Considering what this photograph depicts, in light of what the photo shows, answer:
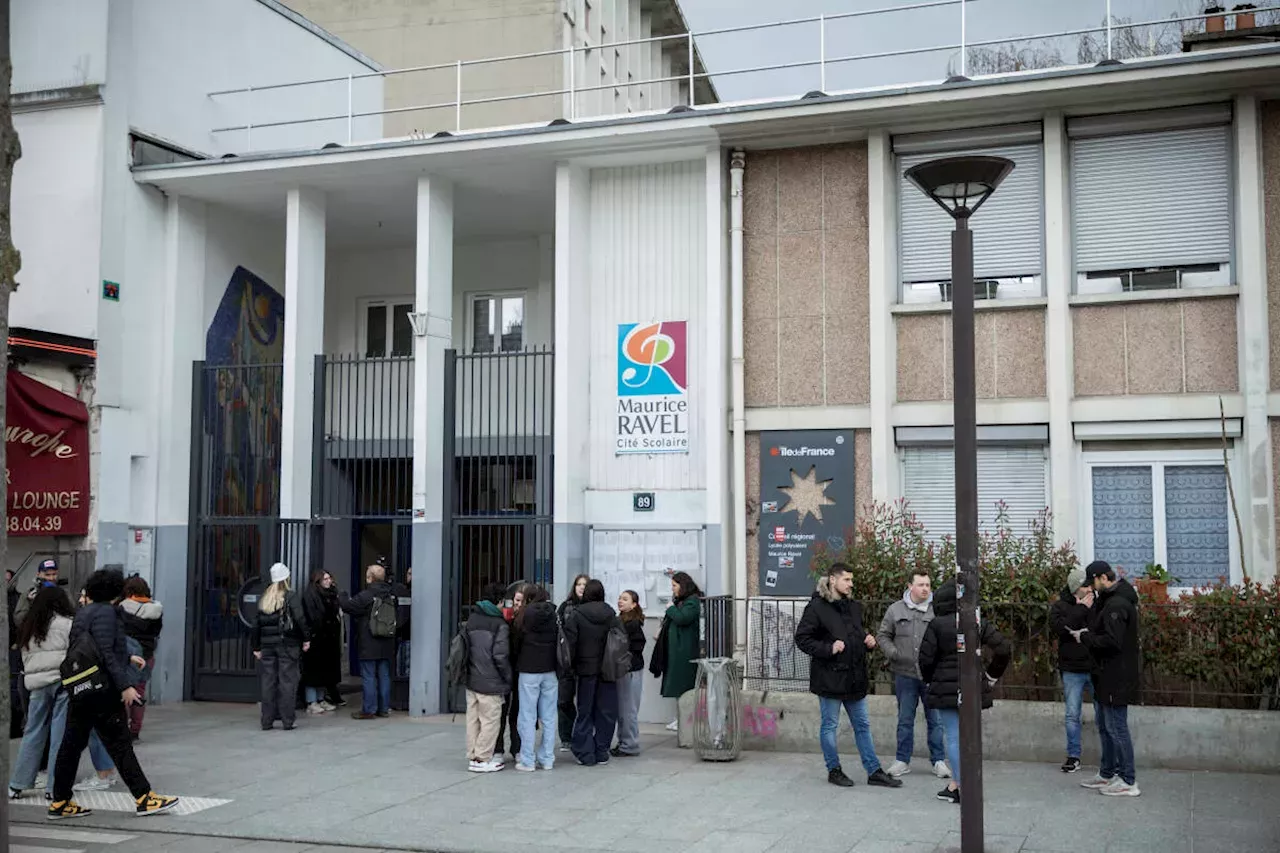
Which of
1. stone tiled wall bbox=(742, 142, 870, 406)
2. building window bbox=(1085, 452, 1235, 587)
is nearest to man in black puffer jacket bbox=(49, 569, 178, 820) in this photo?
stone tiled wall bbox=(742, 142, 870, 406)

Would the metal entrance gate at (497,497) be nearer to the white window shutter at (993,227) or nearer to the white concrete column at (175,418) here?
the white concrete column at (175,418)

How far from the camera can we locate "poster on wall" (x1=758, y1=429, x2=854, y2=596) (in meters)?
13.9

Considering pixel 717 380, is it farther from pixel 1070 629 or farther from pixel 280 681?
pixel 280 681

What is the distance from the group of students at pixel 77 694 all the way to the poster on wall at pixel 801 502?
673cm

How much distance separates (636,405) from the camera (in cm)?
1491

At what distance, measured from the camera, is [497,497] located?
15.6 m

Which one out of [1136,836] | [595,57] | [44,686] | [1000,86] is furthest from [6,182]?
[595,57]

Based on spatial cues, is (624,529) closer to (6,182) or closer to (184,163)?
(184,163)

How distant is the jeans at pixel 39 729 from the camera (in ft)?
32.7

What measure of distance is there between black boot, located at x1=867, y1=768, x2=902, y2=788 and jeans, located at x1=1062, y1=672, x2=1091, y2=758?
153 cm

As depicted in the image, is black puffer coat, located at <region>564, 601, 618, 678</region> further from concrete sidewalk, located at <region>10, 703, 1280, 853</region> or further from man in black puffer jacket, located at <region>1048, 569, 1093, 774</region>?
man in black puffer jacket, located at <region>1048, 569, 1093, 774</region>

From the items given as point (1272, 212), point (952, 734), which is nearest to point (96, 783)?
point (952, 734)

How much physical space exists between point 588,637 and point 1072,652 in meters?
4.09

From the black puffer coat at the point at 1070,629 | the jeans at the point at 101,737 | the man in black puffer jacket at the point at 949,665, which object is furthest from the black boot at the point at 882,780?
the jeans at the point at 101,737
